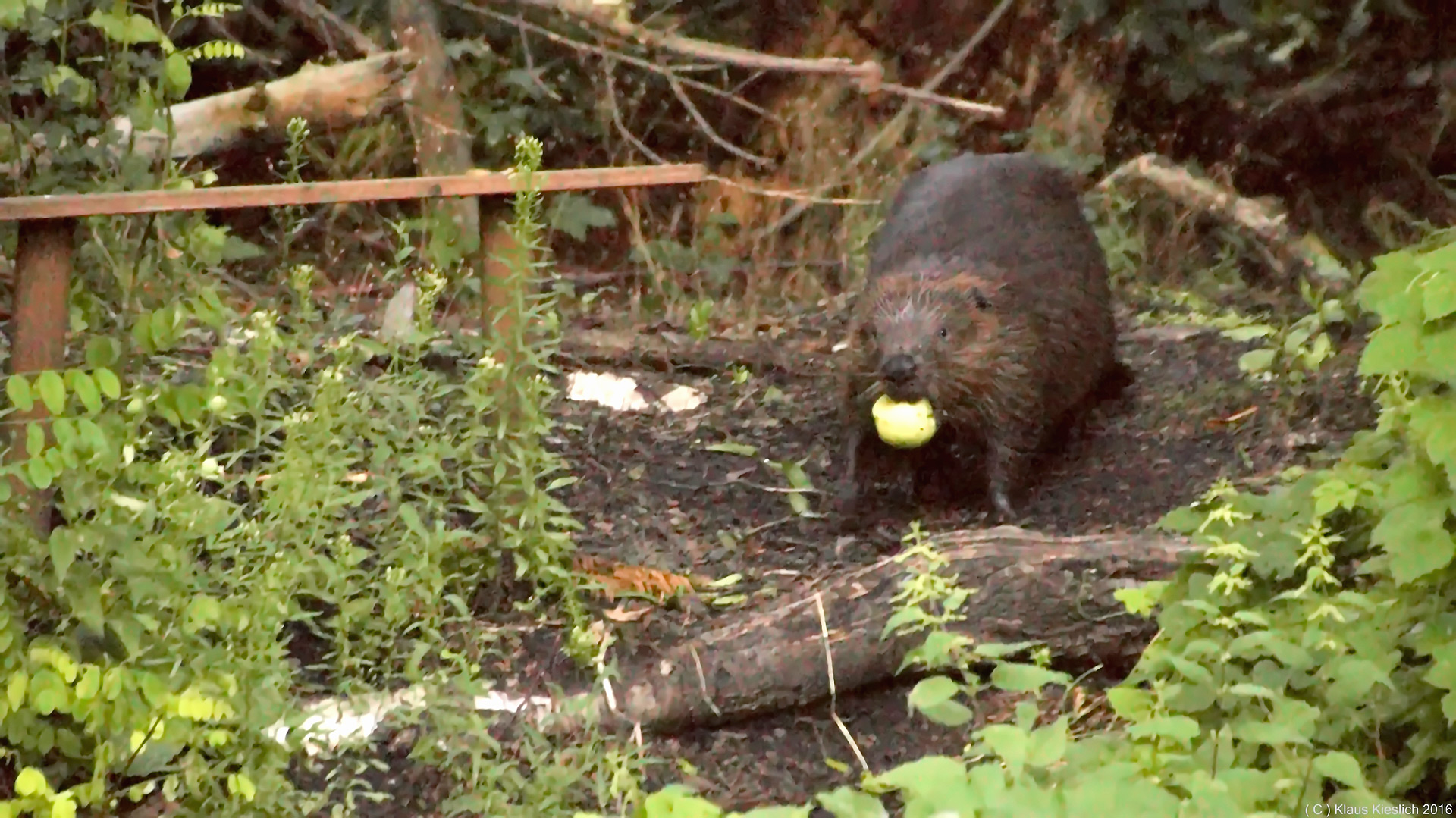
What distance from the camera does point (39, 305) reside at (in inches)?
107

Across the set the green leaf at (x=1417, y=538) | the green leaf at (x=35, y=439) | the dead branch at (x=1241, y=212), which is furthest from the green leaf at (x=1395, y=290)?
the dead branch at (x=1241, y=212)

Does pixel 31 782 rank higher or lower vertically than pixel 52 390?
lower

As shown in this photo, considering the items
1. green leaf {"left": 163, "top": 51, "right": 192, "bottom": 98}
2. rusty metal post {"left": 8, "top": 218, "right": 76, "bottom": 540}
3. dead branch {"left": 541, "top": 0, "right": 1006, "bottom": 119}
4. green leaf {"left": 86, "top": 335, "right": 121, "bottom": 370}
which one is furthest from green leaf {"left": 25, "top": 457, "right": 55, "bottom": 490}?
dead branch {"left": 541, "top": 0, "right": 1006, "bottom": 119}

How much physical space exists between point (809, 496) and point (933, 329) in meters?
0.66

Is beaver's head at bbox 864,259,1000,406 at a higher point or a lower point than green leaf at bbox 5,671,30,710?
lower

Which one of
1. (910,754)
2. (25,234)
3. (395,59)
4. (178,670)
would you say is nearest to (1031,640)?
(910,754)

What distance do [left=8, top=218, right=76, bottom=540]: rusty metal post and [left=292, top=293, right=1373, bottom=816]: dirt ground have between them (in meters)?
1.06

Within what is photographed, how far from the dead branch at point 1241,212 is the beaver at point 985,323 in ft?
4.68

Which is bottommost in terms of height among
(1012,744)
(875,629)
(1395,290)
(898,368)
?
(875,629)

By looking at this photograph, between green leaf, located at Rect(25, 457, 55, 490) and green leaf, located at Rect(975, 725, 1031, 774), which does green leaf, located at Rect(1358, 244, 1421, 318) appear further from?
green leaf, located at Rect(25, 457, 55, 490)

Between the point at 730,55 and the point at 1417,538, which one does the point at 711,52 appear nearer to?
the point at 730,55

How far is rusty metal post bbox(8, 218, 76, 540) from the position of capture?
271 centimetres

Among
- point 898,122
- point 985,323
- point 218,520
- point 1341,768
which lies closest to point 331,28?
point 898,122

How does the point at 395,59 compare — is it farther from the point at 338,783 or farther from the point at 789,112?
the point at 338,783
